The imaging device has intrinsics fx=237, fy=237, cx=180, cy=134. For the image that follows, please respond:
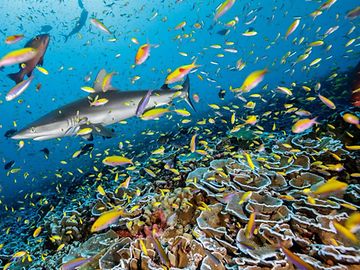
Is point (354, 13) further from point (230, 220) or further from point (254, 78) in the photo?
point (230, 220)

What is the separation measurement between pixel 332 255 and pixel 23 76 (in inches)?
233

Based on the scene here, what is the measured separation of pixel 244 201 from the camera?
3342 mm

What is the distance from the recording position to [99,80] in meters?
6.65

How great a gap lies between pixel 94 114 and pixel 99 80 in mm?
1023

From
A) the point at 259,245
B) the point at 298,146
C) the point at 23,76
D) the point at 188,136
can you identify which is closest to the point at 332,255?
the point at 259,245

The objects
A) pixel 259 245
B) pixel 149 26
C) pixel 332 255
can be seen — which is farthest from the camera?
pixel 149 26

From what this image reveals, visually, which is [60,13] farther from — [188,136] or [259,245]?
[259,245]

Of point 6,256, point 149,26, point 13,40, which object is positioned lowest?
point 149,26

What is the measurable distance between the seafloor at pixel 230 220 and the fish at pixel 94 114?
73.9 inches

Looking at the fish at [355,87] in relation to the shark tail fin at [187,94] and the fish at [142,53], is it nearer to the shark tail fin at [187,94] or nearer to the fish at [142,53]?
the shark tail fin at [187,94]

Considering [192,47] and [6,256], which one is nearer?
[6,256]

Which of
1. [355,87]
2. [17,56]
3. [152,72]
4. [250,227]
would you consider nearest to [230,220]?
[250,227]

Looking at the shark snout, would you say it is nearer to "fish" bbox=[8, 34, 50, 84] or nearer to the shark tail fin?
"fish" bbox=[8, 34, 50, 84]

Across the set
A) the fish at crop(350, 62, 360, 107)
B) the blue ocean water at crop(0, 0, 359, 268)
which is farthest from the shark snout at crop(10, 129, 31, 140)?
the fish at crop(350, 62, 360, 107)
